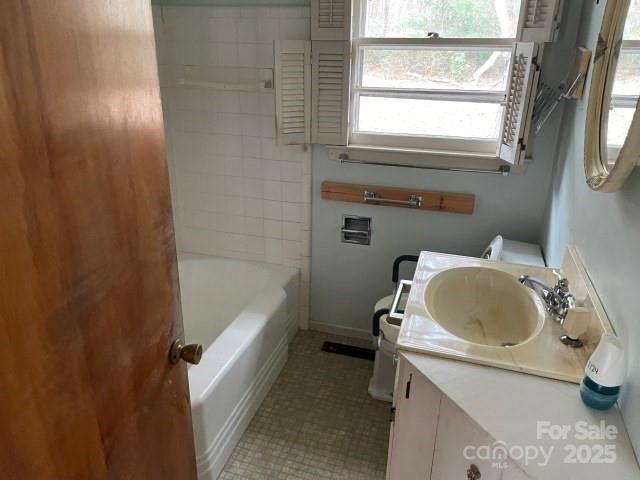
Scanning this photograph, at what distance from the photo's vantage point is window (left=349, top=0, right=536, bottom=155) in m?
2.09

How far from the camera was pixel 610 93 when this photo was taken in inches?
49.9

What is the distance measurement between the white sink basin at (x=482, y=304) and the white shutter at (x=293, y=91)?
1.11m

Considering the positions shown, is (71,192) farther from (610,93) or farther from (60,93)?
(610,93)

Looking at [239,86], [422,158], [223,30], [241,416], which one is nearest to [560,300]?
[422,158]

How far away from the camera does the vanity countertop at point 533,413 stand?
94cm

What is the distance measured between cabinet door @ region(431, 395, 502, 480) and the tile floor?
2.46ft

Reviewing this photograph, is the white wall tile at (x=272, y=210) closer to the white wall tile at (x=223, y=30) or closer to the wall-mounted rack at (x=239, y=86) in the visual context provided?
the wall-mounted rack at (x=239, y=86)

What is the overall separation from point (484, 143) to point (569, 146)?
458mm

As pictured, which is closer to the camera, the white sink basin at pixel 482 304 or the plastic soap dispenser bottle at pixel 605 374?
the plastic soap dispenser bottle at pixel 605 374

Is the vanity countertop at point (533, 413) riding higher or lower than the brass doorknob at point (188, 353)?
lower

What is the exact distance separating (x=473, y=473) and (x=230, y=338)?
1214mm

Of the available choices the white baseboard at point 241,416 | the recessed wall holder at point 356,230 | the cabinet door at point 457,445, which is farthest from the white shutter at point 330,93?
→ the cabinet door at point 457,445

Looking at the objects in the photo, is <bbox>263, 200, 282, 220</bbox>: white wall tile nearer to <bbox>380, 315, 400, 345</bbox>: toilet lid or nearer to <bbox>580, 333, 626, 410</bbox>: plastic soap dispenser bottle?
<bbox>380, 315, 400, 345</bbox>: toilet lid

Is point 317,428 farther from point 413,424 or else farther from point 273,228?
point 273,228
